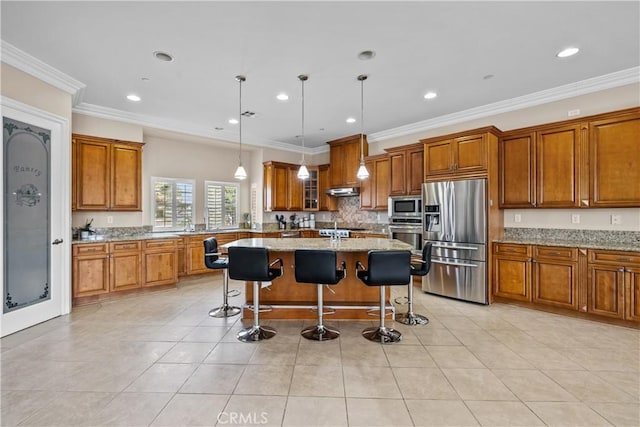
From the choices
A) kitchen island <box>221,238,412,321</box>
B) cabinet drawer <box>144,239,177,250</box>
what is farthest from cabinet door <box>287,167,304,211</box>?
kitchen island <box>221,238,412,321</box>

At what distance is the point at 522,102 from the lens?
4402 millimetres

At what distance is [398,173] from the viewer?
5668mm

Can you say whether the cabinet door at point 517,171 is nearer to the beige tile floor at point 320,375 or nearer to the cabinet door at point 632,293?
the cabinet door at point 632,293

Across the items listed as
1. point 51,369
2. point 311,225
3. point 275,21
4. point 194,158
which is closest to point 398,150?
point 311,225

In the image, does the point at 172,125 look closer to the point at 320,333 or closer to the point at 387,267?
the point at 320,333

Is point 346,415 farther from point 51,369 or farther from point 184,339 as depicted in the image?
point 51,369

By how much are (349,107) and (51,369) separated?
4672 millimetres

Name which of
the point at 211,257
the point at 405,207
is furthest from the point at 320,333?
the point at 405,207

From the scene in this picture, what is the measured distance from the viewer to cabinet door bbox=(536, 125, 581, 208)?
3.84m

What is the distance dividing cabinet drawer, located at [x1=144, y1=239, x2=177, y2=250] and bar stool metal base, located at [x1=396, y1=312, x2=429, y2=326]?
3914 mm

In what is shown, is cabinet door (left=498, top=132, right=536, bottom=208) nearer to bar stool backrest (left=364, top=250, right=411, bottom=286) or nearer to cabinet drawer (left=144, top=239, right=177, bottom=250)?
bar stool backrest (left=364, top=250, right=411, bottom=286)

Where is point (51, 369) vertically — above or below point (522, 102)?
below

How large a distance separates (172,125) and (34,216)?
271 cm

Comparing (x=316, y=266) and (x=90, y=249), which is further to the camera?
(x=90, y=249)
